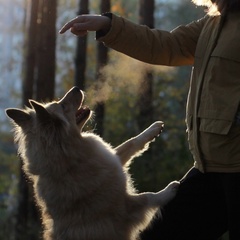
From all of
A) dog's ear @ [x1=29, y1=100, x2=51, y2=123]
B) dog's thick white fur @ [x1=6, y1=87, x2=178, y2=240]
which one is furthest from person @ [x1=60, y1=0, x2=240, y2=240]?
dog's ear @ [x1=29, y1=100, x2=51, y2=123]

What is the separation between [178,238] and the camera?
4.51 metres

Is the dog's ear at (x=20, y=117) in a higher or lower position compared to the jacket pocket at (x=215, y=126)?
lower

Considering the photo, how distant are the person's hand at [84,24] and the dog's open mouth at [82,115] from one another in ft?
3.65

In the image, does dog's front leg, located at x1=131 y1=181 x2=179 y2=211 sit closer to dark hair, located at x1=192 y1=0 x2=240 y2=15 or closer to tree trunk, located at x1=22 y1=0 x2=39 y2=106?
dark hair, located at x1=192 y1=0 x2=240 y2=15

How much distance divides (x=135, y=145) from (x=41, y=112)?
4.33 ft

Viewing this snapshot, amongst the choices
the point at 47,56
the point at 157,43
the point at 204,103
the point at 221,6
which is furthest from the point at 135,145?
the point at 47,56

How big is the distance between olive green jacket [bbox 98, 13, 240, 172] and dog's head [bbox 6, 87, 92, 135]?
0.84 meters

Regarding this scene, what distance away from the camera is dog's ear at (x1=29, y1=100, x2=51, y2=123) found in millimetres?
4680

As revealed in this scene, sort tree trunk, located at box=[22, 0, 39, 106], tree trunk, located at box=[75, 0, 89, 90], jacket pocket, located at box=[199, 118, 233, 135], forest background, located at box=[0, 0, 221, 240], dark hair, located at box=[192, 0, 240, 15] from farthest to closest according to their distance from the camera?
tree trunk, located at box=[22, 0, 39, 106], tree trunk, located at box=[75, 0, 89, 90], forest background, located at box=[0, 0, 221, 240], dark hair, located at box=[192, 0, 240, 15], jacket pocket, located at box=[199, 118, 233, 135]

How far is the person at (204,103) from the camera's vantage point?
3.94m

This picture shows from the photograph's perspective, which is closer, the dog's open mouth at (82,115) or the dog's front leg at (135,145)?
the dog's open mouth at (82,115)

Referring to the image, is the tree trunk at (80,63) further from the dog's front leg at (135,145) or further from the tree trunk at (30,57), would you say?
the dog's front leg at (135,145)

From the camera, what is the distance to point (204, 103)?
4.04 meters

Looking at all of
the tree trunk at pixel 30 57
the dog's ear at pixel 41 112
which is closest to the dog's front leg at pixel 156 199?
the dog's ear at pixel 41 112
